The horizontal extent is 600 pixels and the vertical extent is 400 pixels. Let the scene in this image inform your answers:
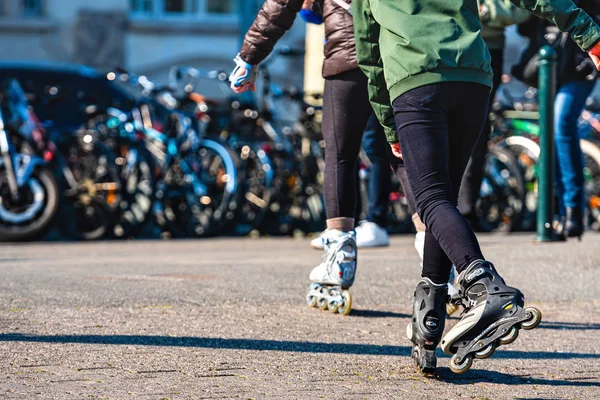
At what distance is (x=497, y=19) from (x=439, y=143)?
328cm

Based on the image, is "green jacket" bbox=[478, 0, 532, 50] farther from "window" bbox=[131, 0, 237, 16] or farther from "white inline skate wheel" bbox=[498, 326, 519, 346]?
"window" bbox=[131, 0, 237, 16]

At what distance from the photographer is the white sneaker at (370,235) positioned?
785 cm

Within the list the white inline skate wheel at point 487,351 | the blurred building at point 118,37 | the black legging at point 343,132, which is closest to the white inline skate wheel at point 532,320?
the white inline skate wheel at point 487,351

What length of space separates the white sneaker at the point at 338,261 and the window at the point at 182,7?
1971cm

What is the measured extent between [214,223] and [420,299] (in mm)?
6861

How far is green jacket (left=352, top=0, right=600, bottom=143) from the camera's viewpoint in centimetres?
365

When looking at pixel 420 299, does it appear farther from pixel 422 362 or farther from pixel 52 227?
pixel 52 227

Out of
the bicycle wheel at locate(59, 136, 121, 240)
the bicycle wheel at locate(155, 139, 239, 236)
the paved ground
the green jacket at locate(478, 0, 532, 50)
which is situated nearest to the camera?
the paved ground

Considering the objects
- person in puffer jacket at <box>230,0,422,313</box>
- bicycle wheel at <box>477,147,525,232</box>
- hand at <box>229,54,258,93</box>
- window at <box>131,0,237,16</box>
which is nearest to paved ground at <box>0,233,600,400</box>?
person in puffer jacket at <box>230,0,422,313</box>

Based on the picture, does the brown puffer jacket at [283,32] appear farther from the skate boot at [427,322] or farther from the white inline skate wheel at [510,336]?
the white inline skate wheel at [510,336]

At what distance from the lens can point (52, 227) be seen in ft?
32.5

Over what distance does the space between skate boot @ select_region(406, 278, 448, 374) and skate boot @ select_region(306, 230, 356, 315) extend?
1.16 metres

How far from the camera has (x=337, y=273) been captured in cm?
497

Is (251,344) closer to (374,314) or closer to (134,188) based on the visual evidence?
(374,314)
